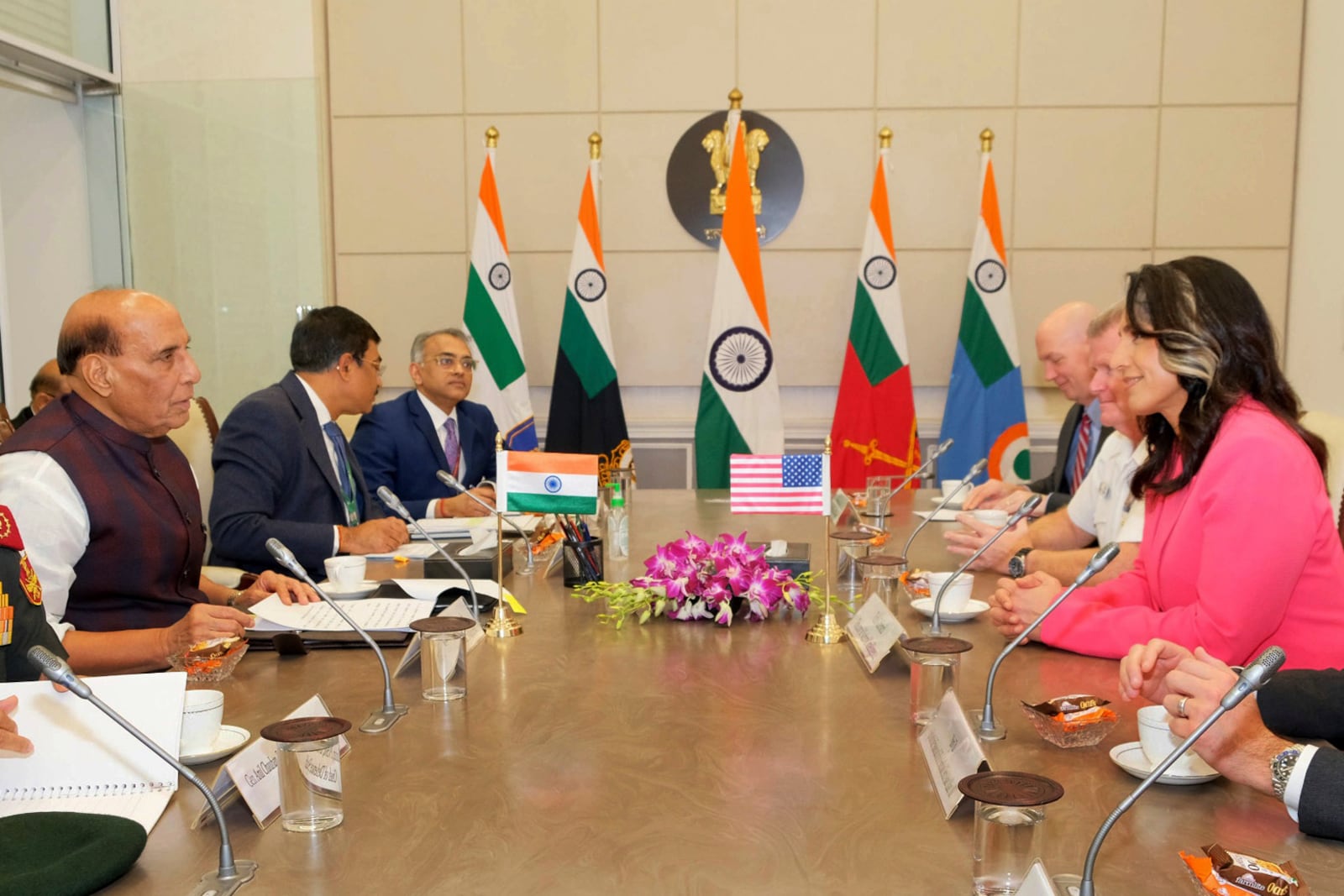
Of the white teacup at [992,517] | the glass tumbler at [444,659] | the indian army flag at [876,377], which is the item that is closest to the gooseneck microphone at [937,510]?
the white teacup at [992,517]

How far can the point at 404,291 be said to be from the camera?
19.2 feet

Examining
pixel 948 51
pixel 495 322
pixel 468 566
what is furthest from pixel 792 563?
pixel 948 51

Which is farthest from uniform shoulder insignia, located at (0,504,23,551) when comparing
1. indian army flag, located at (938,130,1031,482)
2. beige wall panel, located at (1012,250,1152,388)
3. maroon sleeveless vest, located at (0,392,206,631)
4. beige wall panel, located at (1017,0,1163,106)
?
beige wall panel, located at (1017,0,1163,106)

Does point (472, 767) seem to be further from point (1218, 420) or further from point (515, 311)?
point (515, 311)

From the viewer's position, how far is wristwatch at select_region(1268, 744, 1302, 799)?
126 centimetres

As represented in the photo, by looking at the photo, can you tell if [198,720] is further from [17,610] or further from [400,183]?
[400,183]

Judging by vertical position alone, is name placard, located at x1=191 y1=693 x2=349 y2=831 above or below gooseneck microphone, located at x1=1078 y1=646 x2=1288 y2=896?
below

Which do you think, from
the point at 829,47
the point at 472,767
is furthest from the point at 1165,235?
the point at 472,767

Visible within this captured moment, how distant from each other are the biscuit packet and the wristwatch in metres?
0.18

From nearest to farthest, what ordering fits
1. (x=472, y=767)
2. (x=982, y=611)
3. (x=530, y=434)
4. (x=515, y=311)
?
(x=472, y=767), (x=982, y=611), (x=530, y=434), (x=515, y=311)

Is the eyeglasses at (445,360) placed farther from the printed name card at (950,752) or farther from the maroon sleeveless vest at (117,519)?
the printed name card at (950,752)

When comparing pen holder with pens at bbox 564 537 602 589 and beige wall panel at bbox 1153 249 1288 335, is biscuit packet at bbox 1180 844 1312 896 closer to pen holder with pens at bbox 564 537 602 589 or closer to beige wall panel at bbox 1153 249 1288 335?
pen holder with pens at bbox 564 537 602 589

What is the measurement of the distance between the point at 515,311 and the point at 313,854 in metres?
4.59

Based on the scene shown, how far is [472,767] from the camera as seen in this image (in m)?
1.46
